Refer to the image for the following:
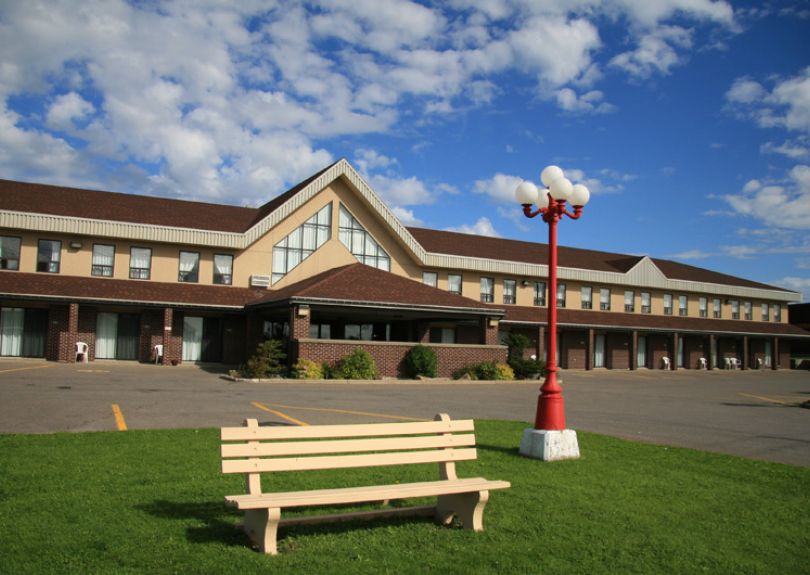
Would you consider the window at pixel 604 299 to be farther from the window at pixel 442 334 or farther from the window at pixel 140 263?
the window at pixel 140 263

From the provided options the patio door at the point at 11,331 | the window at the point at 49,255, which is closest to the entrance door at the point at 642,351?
the window at the point at 49,255

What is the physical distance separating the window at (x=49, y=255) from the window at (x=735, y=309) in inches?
1744

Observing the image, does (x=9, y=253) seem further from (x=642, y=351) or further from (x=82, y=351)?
(x=642, y=351)

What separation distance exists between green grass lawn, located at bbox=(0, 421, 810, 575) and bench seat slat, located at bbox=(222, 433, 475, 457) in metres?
0.69

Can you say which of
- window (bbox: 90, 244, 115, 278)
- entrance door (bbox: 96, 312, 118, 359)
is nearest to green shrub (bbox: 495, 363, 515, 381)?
entrance door (bbox: 96, 312, 118, 359)

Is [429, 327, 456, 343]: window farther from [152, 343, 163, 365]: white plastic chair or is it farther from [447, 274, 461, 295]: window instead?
[152, 343, 163, 365]: white plastic chair

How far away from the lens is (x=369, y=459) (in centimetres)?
603

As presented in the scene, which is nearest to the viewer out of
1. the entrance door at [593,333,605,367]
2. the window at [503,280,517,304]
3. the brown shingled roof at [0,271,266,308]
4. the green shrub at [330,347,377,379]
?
Result: the green shrub at [330,347,377,379]

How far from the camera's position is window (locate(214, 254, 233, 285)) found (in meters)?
33.3

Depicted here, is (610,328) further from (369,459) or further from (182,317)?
(369,459)

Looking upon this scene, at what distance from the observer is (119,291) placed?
2988 cm

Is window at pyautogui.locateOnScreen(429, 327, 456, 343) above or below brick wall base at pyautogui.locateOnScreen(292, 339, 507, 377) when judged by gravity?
above

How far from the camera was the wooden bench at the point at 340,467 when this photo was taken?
→ 212 inches

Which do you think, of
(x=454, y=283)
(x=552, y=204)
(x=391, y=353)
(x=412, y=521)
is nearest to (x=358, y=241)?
(x=454, y=283)
